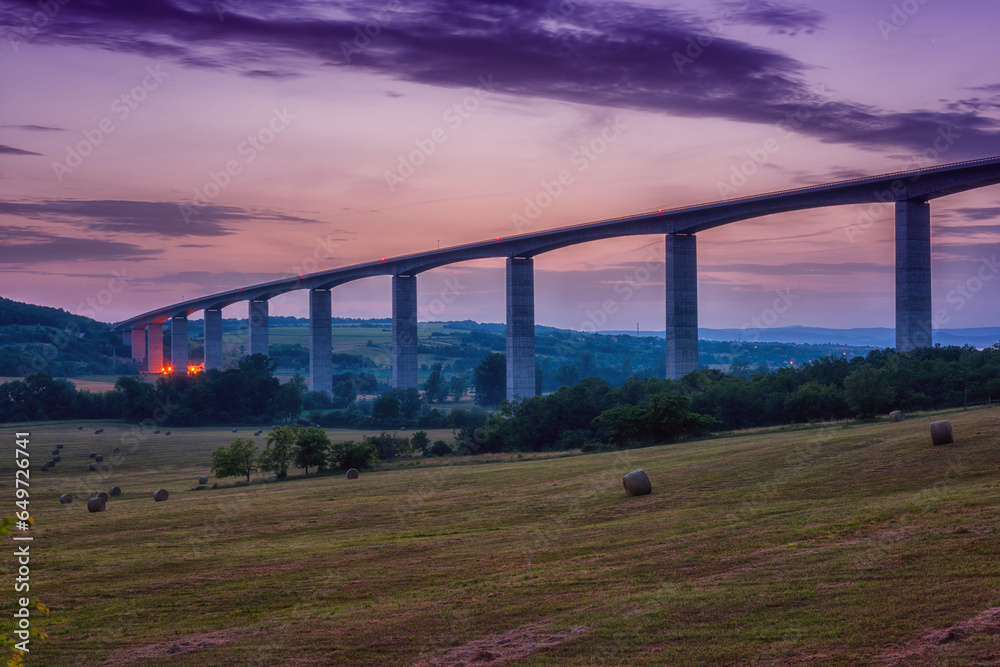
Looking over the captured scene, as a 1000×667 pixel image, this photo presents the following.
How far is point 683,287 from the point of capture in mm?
76562

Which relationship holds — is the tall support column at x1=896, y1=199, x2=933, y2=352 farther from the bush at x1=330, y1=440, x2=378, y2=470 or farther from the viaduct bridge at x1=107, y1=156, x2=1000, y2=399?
the bush at x1=330, y1=440, x2=378, y2=470

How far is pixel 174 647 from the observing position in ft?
53.1

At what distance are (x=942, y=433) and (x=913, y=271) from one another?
38.8 meters

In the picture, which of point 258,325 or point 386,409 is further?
point 258,325

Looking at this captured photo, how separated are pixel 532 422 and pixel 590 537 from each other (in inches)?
1900

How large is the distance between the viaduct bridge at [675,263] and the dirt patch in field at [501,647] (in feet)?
184

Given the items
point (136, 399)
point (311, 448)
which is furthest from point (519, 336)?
point (136, 399)

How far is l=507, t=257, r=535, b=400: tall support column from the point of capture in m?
92.9

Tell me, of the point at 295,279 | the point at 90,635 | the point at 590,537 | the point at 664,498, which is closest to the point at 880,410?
the point at 664,498

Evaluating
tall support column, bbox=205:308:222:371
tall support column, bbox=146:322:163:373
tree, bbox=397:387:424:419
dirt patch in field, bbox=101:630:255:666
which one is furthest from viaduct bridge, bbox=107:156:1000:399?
tall support column, bbox=146:322:163:373

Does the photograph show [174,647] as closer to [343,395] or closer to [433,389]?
[433,389]

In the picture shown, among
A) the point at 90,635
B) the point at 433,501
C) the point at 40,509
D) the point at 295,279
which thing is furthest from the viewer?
the point at 295,279

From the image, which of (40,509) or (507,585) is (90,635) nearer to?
(507,585)

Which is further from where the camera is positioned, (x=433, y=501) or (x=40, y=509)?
(x=40, y=509)
